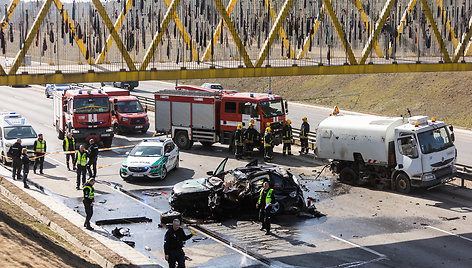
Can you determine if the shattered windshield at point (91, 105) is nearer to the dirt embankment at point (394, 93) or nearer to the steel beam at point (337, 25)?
→ the steel beam at point (337, 25)

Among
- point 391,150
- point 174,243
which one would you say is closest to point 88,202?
→ point 174,243

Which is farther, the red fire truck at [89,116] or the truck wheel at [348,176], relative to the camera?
the red fire truck at [89,116]

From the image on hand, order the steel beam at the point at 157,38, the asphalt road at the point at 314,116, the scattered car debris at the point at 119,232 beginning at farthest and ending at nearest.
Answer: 1. the asphalt road at the point at 314,116
2. the steel beam at the point at 157,38
3. the scattered car debris at the point at 119,232

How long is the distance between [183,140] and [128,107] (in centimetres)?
653

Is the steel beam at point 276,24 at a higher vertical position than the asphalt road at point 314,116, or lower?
higher

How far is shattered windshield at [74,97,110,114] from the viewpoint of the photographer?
31625 millimetres

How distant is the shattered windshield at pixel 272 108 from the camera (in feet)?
98.2

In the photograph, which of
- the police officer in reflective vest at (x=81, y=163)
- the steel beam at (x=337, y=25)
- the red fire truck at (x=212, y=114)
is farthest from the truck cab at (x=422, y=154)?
the police officer in reflective vest at (x=81, y=163)

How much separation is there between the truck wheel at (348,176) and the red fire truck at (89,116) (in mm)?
11831

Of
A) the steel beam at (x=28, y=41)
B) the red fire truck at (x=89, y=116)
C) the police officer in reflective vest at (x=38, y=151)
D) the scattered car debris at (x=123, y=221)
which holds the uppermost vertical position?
the steel beam at (x=28, y=41)

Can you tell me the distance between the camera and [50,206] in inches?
813

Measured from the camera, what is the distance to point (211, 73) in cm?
2542

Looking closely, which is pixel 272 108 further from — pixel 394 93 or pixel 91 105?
pixel 394 93

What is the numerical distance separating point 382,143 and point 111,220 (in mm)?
9270
